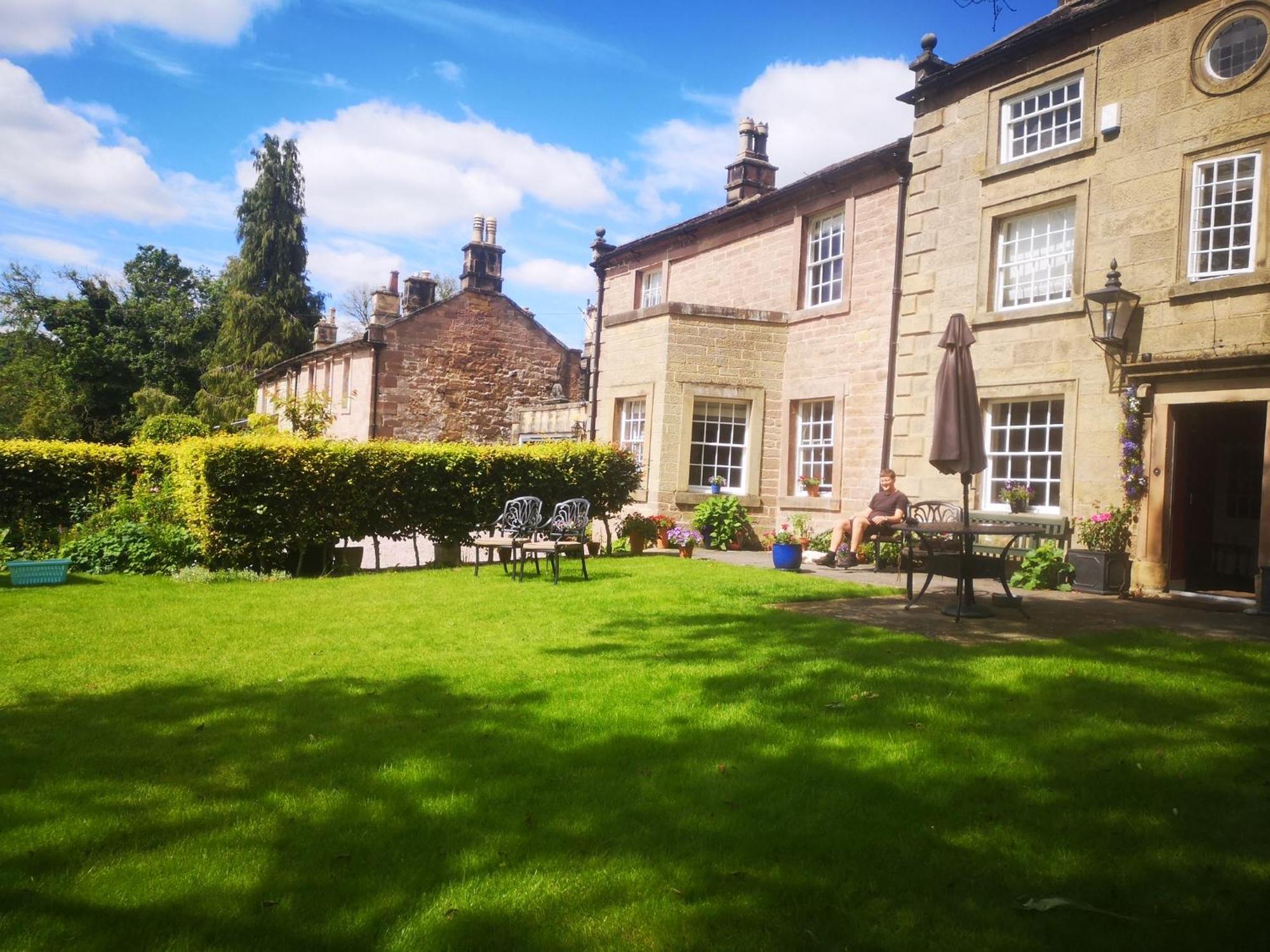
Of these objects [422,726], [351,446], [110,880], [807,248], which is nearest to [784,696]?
[422,726]

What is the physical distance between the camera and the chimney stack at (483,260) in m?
27.5

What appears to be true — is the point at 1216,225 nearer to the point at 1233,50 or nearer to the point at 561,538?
the point at 1233,50

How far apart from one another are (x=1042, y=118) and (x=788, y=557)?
7.25m

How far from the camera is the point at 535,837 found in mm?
3584

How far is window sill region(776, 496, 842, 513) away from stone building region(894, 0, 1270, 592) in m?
1.73

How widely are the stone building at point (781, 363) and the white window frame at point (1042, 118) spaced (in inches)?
73.2

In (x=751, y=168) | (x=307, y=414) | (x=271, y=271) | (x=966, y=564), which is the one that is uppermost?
(x=271, y=271)

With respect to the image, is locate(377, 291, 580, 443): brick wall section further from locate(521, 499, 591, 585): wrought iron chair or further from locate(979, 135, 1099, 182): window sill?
locate(979, 135, 1099, 182): window sill

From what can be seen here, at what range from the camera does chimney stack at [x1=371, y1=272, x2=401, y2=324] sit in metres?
27.2

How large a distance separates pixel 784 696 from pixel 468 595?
5.47 metres

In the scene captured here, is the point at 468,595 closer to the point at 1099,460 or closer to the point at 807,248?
the point at 1099,460

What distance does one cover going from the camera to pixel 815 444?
54.3 feet

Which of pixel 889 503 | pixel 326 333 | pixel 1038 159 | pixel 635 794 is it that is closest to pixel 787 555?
pixel 889 503

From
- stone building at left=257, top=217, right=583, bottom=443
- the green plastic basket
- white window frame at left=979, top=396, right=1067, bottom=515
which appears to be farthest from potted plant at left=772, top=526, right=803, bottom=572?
stone building at left=257, top=217, right=583, bottom=443
